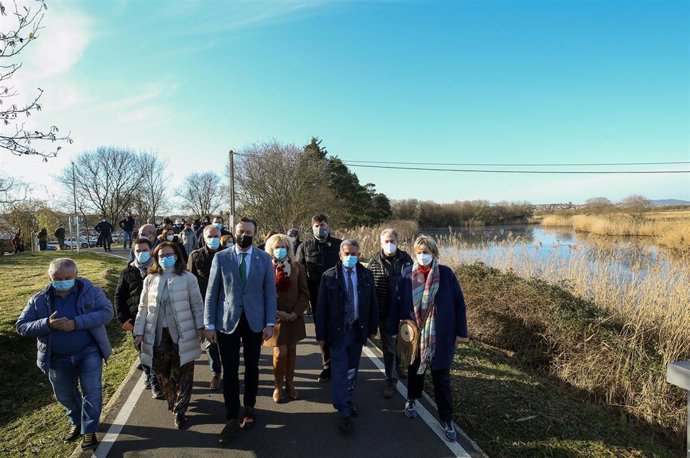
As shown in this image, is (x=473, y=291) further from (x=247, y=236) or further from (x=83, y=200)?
(x=83, y=200)

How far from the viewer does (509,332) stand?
23.2 ft

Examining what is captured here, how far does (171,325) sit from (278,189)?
70.6 feet

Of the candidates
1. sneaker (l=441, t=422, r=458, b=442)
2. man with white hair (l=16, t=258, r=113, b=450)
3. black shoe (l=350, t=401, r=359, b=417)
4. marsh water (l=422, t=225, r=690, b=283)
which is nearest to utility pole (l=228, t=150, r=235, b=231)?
marsh water (l=422, t=225, r=690, b=283)

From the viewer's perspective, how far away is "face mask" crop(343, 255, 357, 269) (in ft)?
13.1

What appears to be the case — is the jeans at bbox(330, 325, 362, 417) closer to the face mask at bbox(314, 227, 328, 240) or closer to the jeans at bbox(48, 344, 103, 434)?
the face mask at bbox(314, 227, 328, 240)

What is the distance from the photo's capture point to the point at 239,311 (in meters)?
3.67

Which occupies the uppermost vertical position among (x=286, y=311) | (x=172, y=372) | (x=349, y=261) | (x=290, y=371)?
(x=349, y=261)

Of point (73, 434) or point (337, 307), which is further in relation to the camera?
point (337, 307)

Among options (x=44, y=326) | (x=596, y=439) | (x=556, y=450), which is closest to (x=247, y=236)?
(x=44, y=326)

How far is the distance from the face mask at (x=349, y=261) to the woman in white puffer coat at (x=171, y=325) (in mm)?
1516

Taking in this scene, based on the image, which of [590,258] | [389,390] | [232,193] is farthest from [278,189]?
[389,390]

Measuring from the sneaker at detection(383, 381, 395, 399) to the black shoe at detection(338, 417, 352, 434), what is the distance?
2.54ft

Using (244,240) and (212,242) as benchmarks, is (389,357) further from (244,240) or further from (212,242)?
(212,242)

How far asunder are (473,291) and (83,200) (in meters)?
50.5
